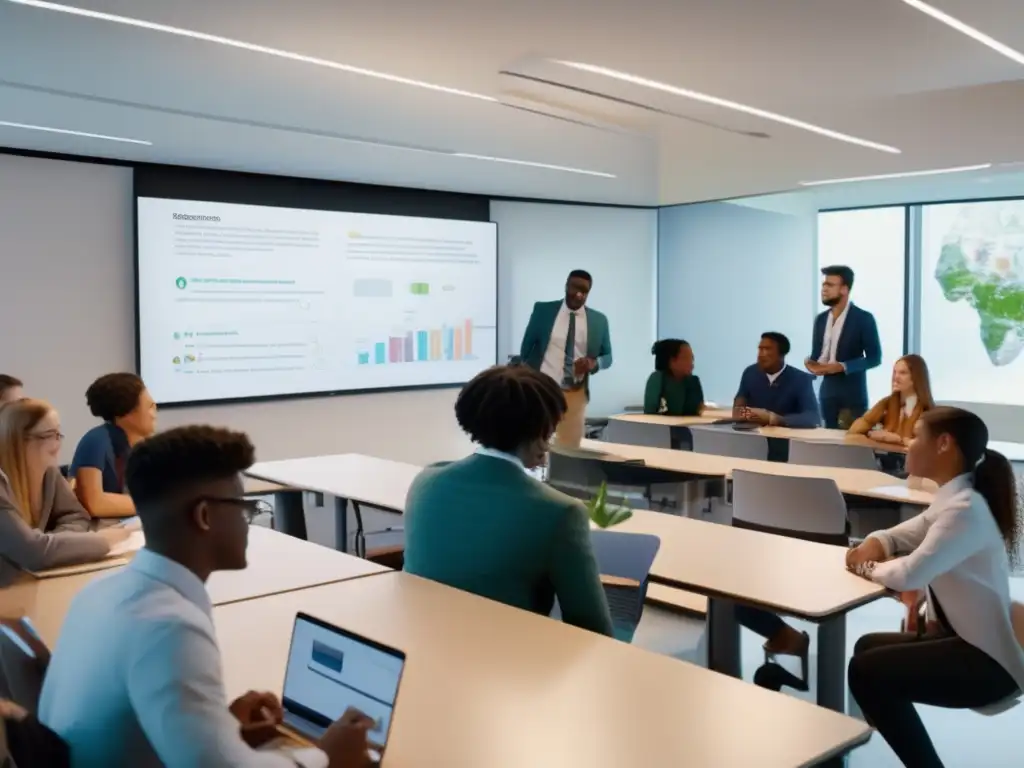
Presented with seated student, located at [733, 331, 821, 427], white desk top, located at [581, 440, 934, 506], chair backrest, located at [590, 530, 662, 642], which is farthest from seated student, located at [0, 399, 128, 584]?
seated student, located at [733, 331, 821, 427]

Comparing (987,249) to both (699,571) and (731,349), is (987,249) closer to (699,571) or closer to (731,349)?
(731,349)

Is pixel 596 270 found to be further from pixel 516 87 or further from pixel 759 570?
pixel 759 570

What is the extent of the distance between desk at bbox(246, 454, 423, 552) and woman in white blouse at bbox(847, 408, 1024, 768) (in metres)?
1.89

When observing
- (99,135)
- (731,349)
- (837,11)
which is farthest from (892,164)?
(99,135)

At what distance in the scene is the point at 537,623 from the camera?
2150mm

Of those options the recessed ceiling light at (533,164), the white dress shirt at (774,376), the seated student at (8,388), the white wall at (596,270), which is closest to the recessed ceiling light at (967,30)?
the white dress shirt at (774,376)

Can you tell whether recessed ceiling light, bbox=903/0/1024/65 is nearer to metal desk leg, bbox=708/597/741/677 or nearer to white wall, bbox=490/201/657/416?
metal desk leg, bbox=708/597/741/677

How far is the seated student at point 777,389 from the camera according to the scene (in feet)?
20.8

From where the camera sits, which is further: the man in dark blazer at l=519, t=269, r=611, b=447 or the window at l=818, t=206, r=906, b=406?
the window at l=818, t=206, r=906, b=406

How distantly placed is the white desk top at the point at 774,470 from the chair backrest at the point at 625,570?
1.67m

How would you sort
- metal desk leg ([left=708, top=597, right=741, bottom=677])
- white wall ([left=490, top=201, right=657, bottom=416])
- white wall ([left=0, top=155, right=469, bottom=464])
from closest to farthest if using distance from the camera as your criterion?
1. metal desk leg ([left=708, top=597, right=741, bottom=677])
2. white wall ([left=0, top=155, right=469, bottom=464])
3. white wall ([left=490, top=201, right=657, bottom=416])

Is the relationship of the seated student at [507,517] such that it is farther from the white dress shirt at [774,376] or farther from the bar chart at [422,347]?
the bar chart at [422,347]

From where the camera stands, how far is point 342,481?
4395mm

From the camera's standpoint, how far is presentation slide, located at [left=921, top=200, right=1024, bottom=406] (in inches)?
347
